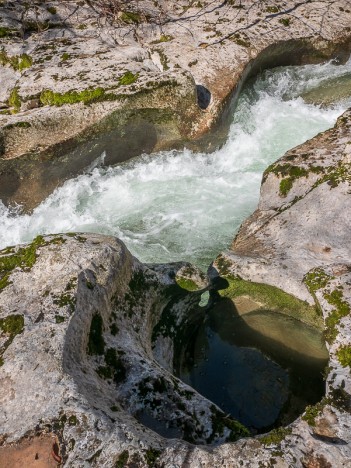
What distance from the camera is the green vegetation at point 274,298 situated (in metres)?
6.40

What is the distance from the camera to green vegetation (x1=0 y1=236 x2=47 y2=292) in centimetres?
545

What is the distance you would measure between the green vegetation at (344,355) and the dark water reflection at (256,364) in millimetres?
1286

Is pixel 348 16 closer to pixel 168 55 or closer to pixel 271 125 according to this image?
pixel 271 125

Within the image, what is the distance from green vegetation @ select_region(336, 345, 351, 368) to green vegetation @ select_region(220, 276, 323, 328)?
1227 mm

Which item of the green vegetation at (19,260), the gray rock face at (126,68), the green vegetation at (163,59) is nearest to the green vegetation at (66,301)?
the green vegetation at (19,260)

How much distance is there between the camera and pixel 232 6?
47.0 ft

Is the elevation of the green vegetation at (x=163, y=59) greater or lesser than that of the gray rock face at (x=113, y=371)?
greater

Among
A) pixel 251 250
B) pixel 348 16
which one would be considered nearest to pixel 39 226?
pixel 251 250

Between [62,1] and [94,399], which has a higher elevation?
[62,1]

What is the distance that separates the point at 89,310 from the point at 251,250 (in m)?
3.33

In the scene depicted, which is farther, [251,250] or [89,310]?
[251,250]

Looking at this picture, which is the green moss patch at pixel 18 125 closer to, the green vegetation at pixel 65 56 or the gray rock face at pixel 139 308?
the gray rock face at pixel 139 308

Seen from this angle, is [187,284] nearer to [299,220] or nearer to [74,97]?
[299,220]

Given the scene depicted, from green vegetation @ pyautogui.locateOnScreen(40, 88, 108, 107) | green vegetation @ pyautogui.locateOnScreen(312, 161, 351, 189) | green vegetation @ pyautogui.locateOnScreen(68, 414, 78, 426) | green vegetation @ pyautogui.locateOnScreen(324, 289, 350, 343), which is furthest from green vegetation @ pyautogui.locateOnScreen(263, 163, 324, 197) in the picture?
green vegetation @ pyautogui.locateOnScreen(68, 414, 78, 426)
